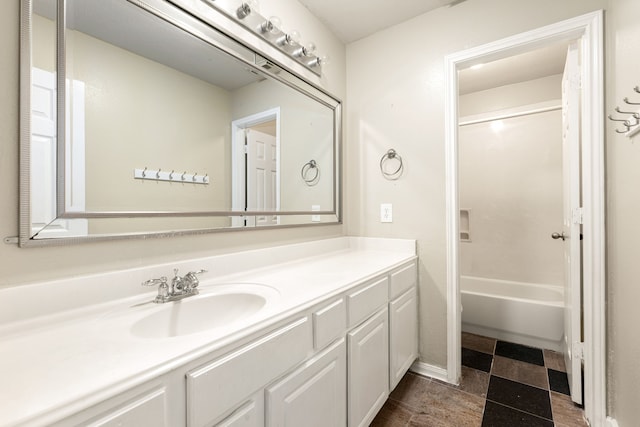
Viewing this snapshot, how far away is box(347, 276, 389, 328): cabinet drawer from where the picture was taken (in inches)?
→ 48.0

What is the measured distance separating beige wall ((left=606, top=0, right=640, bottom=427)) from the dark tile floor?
30cm

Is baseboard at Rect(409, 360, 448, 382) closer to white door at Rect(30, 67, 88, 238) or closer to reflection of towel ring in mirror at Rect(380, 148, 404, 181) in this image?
reflection of towel ring in mirror at Rect(380, 148, 404, 181)

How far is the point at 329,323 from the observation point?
1074 mm

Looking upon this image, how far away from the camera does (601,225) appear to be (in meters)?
1.43

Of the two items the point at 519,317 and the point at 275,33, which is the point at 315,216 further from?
the point at 519,317

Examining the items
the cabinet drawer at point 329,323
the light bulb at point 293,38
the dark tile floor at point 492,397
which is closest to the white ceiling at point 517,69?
the light bulb at point 293,38

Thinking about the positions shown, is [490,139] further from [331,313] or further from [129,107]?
[129,107]

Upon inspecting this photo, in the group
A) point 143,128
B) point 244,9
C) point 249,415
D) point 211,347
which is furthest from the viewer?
point 244,9

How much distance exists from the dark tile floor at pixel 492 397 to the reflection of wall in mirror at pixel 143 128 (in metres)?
1.51

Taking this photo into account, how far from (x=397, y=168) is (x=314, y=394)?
152cm

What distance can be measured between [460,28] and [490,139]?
166cm

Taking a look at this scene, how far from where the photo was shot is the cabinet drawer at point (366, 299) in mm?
1220

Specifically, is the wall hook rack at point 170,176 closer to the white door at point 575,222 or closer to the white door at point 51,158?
the white door at point 51,158

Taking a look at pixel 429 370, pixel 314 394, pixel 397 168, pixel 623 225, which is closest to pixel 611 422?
pixel 429 370
